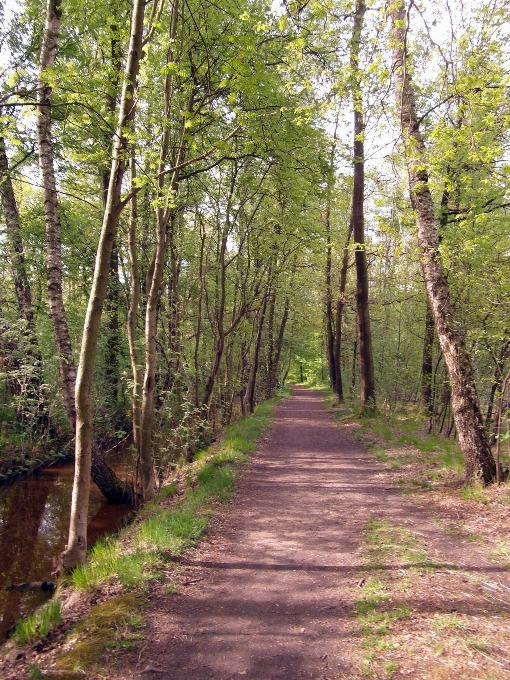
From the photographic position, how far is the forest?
503 cm

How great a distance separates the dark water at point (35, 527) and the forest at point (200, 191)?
48 cm

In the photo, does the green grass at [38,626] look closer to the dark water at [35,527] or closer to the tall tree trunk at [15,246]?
the dark water at [35,527]

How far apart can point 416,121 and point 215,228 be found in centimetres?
631

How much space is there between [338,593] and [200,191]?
9.32 m

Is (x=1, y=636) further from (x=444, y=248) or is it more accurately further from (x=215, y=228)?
(x=215, y=228)

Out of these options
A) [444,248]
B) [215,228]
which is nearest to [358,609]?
[444,248]

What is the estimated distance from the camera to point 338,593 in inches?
157

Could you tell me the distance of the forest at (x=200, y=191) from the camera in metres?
5.03

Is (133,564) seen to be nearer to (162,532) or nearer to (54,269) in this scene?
(162,532)

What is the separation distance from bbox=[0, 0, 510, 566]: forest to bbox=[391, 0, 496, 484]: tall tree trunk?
0.03 meters

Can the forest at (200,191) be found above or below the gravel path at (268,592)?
above

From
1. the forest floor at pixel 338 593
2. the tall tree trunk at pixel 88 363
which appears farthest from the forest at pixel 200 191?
the forest floor at pixel 338 593

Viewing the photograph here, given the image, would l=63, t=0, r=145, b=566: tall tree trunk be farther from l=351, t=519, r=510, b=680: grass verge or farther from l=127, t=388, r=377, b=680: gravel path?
l=351, t=519, r=510, b=680: grass verge

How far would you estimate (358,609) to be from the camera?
12.1 ft
